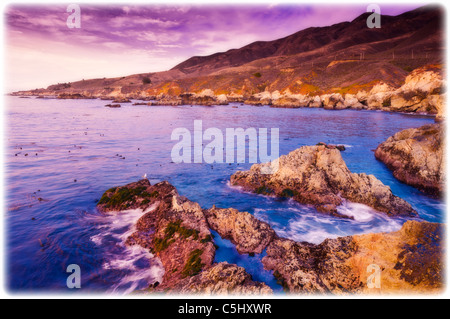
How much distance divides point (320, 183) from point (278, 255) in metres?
6.38

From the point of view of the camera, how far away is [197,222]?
8.23 m

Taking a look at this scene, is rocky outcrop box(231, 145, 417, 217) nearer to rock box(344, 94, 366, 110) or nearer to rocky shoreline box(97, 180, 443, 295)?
rocky shoreline box(97, 180, 443, 295)

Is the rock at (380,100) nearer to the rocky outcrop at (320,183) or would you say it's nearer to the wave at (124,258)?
the rocky outcrop at (320,183)

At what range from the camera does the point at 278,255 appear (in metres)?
6.66

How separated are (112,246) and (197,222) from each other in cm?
332

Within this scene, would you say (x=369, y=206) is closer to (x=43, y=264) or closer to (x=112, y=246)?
(x=112, y=246)

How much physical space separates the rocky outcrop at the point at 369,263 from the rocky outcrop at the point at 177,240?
140 cm

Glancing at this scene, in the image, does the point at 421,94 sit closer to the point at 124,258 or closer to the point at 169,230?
the point at 169,230

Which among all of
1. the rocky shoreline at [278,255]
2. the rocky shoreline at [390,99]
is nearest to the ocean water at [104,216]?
the rocky shoreline at [278,255]

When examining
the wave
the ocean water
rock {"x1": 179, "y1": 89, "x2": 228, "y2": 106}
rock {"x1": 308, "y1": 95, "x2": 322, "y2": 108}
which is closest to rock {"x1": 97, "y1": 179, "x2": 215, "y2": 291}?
the wave

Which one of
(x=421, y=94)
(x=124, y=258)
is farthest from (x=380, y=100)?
(x=124, y=258)
